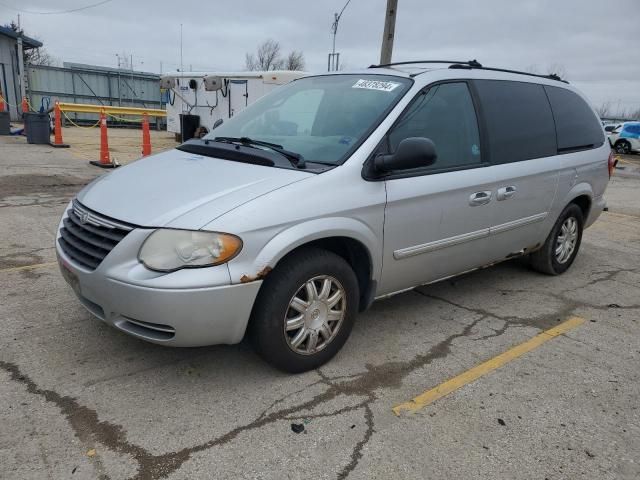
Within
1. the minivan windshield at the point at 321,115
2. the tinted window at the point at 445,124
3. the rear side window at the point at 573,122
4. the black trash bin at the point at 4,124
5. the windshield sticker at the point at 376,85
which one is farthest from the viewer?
the black trash bin at the point at 4,124

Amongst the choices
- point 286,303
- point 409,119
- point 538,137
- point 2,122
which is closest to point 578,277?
point 538,137

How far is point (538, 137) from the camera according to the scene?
14.6 feet

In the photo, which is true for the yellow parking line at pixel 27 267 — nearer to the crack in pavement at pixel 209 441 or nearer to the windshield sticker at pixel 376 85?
the crack in pavement at pixel 209 441

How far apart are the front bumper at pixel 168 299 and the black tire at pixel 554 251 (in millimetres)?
3359

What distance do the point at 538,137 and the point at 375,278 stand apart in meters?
2.18

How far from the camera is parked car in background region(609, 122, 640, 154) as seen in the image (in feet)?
86.1

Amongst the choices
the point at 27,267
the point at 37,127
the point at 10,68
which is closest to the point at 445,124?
the point at 27,267

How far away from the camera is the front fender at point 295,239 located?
2.64 metres

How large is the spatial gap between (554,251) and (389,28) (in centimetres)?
927

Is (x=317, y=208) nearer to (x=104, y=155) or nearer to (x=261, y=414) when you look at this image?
(x=261, y=414)

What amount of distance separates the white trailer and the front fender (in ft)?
36.5

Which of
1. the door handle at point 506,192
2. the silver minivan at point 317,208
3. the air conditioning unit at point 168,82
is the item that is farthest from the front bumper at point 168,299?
the air conditioning unit at point 168,82

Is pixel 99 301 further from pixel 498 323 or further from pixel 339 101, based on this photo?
pixel 498 323

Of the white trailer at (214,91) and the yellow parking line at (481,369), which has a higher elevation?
the white trailer at (214,91)
